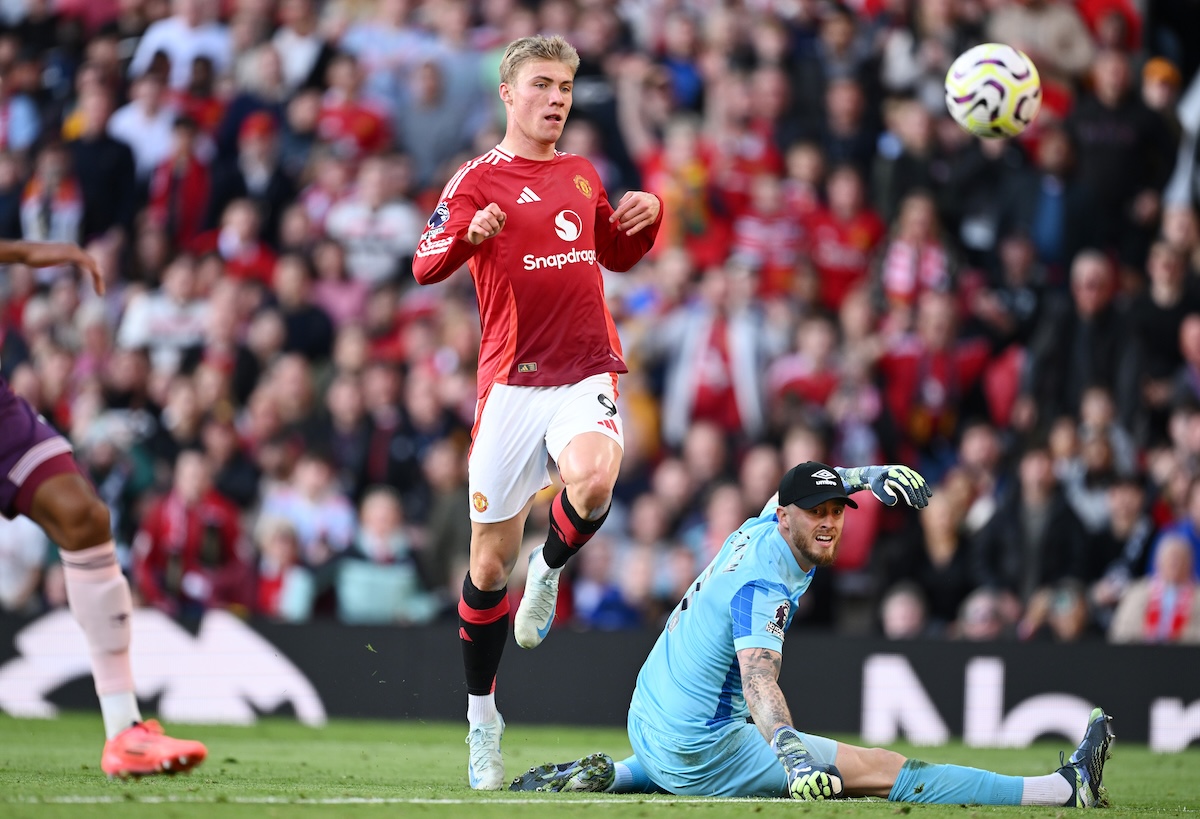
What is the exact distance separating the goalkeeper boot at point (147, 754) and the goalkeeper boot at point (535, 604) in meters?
2.38

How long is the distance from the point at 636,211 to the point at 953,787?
11.1 ft

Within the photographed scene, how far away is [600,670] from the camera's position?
→ 40.1 feet

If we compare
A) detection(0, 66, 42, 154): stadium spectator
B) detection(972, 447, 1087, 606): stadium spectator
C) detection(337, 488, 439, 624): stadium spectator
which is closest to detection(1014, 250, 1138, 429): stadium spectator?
detection(972, 447, 1087, 606): stadium spectator

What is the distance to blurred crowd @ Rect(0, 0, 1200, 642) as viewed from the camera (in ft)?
43.0

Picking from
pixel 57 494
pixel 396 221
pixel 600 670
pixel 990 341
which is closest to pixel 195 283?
pixel 396 221

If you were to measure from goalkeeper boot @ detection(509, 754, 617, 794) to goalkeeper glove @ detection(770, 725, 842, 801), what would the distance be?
1203 mm

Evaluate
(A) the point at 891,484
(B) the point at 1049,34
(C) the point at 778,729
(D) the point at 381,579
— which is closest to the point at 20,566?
(D) the point at 381,579

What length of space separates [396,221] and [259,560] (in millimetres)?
3927

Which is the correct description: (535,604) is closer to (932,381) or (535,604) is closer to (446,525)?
(446,525)

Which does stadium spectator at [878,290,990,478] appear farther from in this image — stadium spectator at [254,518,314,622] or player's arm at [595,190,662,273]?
player's arm at [595,190,662,273]

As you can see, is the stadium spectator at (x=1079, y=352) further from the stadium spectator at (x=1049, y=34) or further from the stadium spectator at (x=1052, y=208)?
the stadium spectator at (x=1049, y=34)

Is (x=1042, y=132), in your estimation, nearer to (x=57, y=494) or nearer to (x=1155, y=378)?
(x=1155, y=378)

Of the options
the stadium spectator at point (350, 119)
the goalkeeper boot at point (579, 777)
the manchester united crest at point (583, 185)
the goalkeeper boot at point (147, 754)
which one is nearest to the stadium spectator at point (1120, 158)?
the stadium spectator at point (350, 119)

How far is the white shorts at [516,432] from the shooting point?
805 centimetres
